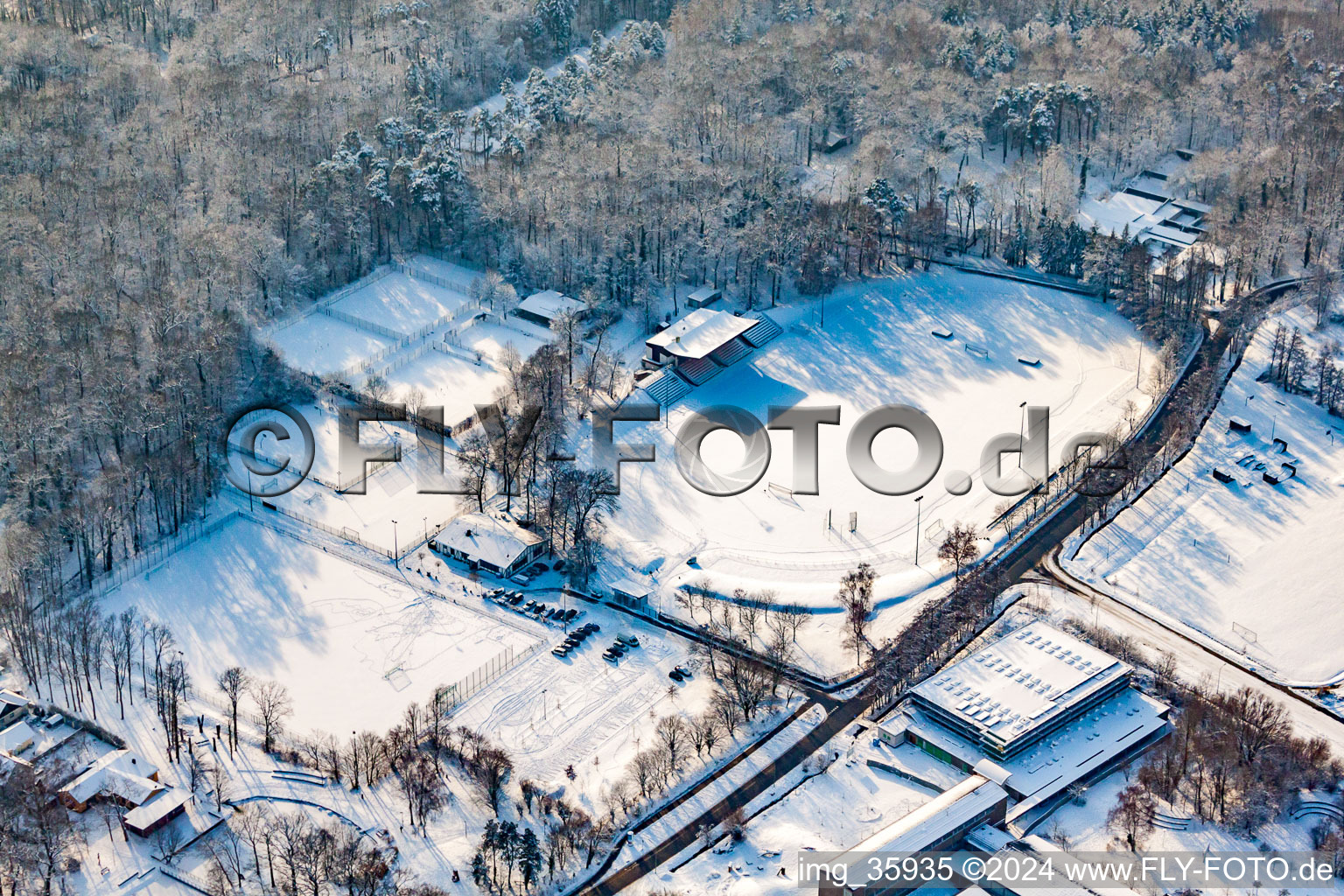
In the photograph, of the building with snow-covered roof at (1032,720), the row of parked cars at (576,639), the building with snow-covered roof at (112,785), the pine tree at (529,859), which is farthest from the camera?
the row of parked cars at (576,639)

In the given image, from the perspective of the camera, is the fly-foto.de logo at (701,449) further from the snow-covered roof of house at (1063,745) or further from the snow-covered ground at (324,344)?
the snow-covered roof of house at (1063,745)

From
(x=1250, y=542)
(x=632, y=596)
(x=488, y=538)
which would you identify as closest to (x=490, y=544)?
(x=488, y=538)

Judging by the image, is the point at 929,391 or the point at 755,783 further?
the point at 929,391

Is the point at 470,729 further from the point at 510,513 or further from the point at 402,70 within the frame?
the point at 402,70

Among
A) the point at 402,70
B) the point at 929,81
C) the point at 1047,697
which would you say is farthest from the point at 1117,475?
the point at 402,70

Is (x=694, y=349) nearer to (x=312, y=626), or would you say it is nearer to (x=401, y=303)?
(x=401, y=303)

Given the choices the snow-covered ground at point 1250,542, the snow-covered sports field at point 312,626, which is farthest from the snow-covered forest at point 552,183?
the snow-covered ground at point 1250,542
